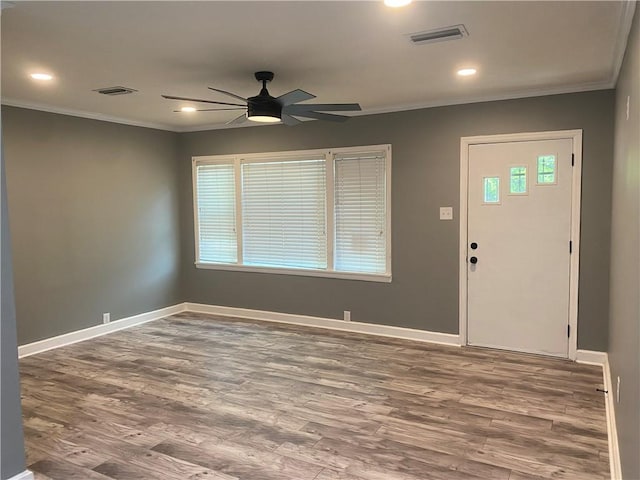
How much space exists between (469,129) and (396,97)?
0.81 meters

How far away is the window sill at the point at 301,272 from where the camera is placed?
5.30 metres

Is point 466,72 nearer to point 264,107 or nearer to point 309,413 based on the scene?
point 264,107

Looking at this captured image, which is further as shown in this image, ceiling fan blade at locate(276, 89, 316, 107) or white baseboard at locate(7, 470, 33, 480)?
ceiling fan blade at locate(276, 89, 316, 107)

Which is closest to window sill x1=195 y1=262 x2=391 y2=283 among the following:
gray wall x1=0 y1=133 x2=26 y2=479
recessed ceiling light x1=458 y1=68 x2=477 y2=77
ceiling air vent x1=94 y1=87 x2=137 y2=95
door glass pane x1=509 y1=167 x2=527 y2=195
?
door glass pane x1=509 y1=167 x2=527 y2=195

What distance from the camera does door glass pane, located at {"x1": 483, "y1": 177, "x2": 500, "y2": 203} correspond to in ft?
15.1

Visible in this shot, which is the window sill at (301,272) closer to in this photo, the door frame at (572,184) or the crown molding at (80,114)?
the door frame at (572,184)

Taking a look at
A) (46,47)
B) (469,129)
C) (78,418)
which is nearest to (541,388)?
(469,129)

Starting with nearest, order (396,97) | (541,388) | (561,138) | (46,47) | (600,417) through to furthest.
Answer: (46,47)
(600,417)
(541,388)
(561,138)
(396,97)

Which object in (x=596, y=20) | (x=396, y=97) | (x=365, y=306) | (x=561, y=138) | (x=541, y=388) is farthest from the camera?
(x=365, y=306)

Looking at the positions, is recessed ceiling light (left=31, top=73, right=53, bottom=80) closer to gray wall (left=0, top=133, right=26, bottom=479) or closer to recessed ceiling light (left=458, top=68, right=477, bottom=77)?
gray wall (left=0, top=133, right=26, bottom=479)

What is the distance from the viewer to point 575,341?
4.35 meters

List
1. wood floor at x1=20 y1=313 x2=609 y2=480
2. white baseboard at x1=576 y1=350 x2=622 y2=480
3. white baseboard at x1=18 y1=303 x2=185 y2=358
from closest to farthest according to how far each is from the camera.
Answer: white baseboard at x1=576 y1=350 x2=622 y2=480 → wood floor at x1=20 y1=313 x2=609 y2=480 → white baseboard at x1=18 y1=303 x2=185 y2=358

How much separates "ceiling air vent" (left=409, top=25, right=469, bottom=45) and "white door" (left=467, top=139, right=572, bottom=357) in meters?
1.95

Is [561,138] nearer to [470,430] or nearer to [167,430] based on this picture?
[470,430]
